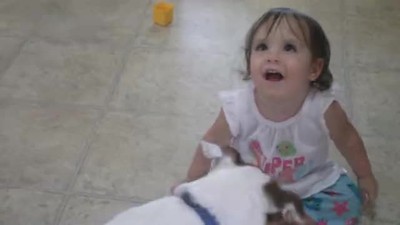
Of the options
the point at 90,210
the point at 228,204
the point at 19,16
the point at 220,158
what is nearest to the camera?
the point at 228,204

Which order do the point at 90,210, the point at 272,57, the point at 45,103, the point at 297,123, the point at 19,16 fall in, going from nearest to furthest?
the point at 272,57 → the point at 297,123 → the point at 90,210 → the point at 45,103 → the point at 19,16

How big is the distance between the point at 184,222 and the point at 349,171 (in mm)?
759

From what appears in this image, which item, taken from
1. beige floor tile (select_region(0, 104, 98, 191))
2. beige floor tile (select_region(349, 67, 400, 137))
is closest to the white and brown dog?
beige floor tile (select_region(0, 104, 98, 191))

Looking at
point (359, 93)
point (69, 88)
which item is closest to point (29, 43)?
point (69, 88)

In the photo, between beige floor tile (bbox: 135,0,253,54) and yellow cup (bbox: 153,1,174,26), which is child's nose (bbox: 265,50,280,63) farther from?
yellow cup (bbox: 153,1,174,26)

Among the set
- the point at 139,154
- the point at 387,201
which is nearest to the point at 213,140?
the point at 139,154

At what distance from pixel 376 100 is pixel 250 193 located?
100 centimetres

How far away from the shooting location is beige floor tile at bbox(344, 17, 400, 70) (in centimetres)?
209

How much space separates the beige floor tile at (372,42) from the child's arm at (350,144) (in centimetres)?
63

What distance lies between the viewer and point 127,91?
1.96 meters

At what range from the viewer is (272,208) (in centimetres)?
104

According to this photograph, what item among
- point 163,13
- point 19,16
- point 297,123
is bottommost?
point 19,16

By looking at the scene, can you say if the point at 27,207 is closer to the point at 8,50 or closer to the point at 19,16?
the point at 8,50

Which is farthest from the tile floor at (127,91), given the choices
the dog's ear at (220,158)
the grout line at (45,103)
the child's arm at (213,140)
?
the dog's ear at (220,158)
